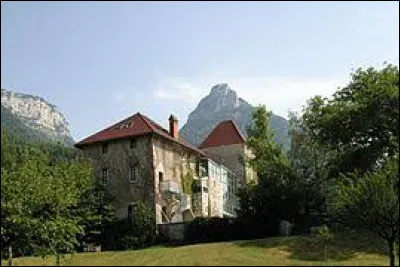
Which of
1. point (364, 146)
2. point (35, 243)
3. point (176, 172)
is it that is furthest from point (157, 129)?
point (35, 243)

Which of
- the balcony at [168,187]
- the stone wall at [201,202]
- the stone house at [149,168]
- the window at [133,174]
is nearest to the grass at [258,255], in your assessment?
the balcony at [168,187]

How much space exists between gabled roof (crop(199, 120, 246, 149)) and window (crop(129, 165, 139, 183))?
67.2ft

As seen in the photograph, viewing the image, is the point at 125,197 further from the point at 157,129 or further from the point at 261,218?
the point at 261,218

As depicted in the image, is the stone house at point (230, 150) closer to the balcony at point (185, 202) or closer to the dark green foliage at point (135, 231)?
the balcony at point (185, 202)

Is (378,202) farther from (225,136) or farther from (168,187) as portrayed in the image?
(225,136)

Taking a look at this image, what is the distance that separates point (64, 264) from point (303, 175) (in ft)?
97.3

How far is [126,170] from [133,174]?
76cm

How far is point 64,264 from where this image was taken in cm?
3944

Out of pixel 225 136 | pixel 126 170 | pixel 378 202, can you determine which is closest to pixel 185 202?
pixel 126 170

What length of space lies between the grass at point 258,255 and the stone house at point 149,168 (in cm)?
1571

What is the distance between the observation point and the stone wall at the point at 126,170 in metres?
61.3

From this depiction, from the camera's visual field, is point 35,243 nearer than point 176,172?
Yes

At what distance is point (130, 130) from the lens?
63344mm

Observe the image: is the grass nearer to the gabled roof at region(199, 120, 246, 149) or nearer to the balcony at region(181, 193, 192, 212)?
the balcony at region(181, 193, 192, 212)
